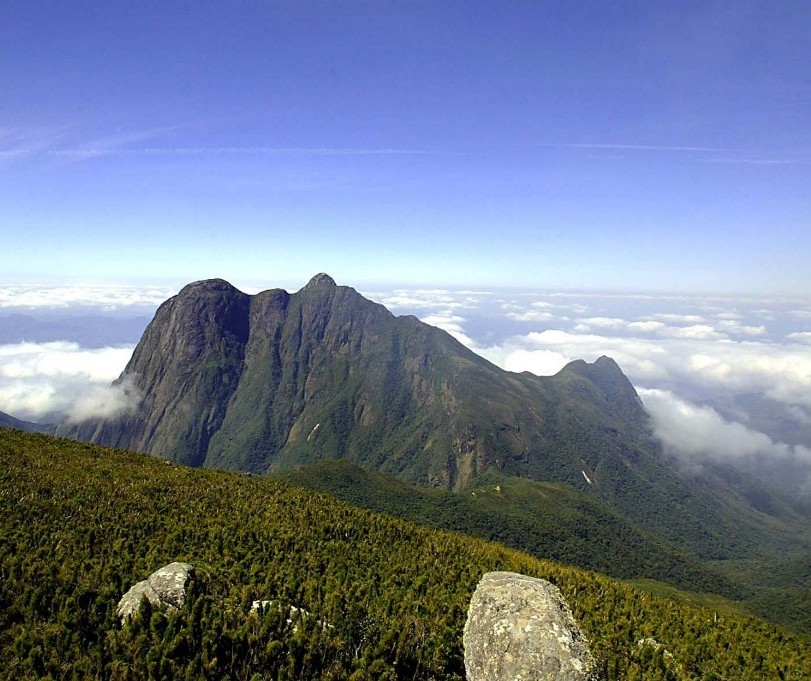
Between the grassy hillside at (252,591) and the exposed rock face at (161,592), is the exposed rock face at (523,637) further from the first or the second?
the exposed rock face at (161,592)

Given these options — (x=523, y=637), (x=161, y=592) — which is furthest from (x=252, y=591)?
(x=523, y=637)

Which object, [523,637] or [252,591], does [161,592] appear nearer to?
[252,591]

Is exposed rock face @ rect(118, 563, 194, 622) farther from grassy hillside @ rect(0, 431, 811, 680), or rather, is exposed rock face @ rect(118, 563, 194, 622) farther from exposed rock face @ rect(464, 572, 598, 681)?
exposed rock face @ rect(464, 572, 598, 681)

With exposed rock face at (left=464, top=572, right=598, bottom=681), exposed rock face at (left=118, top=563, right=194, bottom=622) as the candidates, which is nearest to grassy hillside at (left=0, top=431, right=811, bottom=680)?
exposed rock face at (left=118, top=563, right=194, bottom=622)

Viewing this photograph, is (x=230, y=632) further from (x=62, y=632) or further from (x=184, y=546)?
(x=184, y=546)

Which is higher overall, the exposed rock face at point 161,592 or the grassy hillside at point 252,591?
the exposed rock face at point 161,592

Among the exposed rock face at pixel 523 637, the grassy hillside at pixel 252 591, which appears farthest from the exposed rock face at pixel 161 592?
the exposed rock face at pixel 523 637
